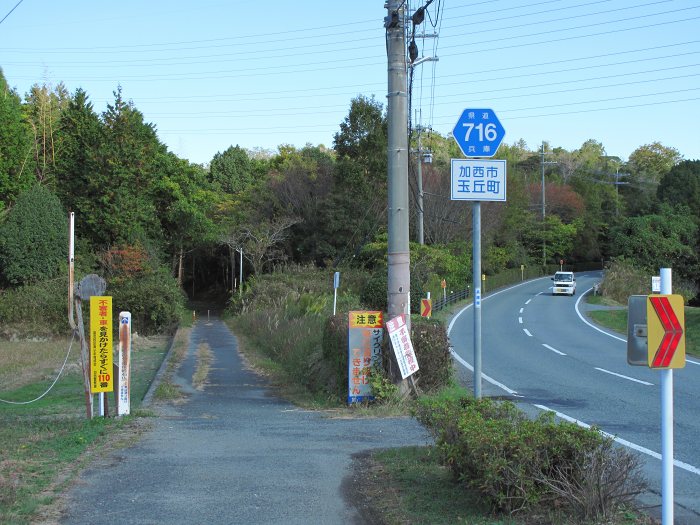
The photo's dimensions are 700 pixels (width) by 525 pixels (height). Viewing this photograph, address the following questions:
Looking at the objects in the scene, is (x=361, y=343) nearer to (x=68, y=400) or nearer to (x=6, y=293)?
(x=68, y=400)

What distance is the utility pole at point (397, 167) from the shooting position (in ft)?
39.0

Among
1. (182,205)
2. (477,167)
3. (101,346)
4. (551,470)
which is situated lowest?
(551,470)

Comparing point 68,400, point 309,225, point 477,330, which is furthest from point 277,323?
point 309,225

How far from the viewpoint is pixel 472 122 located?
7.77m

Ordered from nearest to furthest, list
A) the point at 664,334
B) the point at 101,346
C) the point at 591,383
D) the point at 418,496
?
the point at 664,334 < the point at 418,496 < the point at 101,346 < the point at 591,383

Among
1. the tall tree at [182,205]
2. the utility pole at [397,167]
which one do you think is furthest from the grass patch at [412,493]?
the tall tree at [182,205]

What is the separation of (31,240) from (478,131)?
39.0 metres

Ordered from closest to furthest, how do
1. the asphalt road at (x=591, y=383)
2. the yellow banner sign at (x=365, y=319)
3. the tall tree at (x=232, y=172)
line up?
1. the asphalt road at (x=591, y=383)
2. the yellow banner sign at (x=365, y=319)
3. the tall tree at (x=232, y=172)

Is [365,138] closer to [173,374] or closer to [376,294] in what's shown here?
[376,294]

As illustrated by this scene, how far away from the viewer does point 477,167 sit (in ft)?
25.3

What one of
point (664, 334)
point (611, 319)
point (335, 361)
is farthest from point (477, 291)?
point (611, 319)

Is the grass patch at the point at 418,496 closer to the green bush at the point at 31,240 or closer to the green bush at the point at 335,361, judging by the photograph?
the green bush at the point at 335,361

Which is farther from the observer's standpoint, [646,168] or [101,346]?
[646,168]

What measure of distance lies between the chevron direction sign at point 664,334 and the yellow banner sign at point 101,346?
8.30 metres
